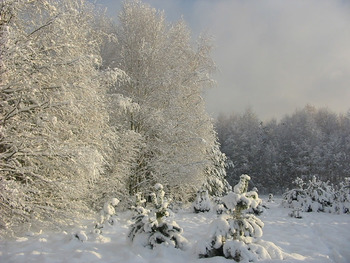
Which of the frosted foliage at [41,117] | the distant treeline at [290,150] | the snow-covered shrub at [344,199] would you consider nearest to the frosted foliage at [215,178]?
the snow-covered shrub at [344,199]

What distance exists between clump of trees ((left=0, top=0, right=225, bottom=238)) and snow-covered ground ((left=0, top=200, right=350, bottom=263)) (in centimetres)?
60

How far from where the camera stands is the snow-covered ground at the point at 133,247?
4.88 m

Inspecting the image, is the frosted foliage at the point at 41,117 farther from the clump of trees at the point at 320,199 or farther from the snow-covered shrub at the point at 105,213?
the clump of trees at the point at 320,199

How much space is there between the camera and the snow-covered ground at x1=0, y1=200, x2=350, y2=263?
488cm

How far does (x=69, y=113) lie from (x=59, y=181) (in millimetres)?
1619

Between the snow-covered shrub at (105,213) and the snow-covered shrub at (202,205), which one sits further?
the snow-covered shrub at (202,205)

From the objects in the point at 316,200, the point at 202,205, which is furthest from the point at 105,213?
the point at 316,200

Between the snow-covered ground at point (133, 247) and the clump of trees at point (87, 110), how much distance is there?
596 millimetres

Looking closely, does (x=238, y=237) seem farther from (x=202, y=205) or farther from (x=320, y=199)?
(x=320, y=199)

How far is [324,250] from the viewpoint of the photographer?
20.3 feet

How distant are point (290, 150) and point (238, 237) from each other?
35932mm

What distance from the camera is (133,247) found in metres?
5.39

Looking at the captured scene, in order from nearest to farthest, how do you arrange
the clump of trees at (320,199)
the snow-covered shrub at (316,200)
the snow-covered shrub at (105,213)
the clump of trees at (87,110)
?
1. the clump of trees at (87,110)
2. the snow-covered shrub at (105,213)
3. the clump of trees at (320,199)
4. the snow-covered shrub at (316,200)

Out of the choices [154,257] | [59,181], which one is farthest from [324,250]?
[59,181]
